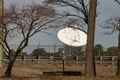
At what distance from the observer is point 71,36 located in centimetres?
3781

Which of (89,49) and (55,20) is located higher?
(55,20)

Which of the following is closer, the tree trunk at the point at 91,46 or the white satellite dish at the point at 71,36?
the tree trunk at the point at 91,46

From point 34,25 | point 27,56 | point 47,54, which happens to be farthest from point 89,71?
point 47,54

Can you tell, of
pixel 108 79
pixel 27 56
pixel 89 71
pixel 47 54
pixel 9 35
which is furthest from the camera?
pixel 47 54

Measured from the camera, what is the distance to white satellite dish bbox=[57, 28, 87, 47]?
37.5 meters

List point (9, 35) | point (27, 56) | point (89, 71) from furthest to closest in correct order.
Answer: point (27, 56)
point (9, 35)
point (89, 71)

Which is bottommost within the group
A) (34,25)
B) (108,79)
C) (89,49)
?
(108,79)

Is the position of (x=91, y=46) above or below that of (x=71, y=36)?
below

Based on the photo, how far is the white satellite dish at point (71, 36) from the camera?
123 feet

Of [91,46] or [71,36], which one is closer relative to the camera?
[91,46]

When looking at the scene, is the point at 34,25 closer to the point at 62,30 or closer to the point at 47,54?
the point at 62,30

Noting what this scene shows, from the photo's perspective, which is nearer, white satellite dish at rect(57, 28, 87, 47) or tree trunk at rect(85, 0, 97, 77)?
tree trunk at rect(85, 0, 97, 77)

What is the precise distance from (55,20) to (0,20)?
16.7ft

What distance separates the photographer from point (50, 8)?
33.4 m
